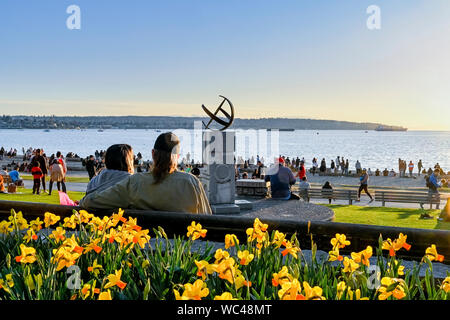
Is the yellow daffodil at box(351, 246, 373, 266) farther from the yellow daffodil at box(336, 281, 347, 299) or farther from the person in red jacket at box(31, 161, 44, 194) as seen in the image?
the person in red jacket at box(31, 161, 44, 194)

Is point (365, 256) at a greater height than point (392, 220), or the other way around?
point (365, 256)

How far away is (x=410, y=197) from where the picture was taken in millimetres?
20000

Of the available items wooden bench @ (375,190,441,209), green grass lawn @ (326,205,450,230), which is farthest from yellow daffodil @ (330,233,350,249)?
wooden bench @ (375,190,441,209)

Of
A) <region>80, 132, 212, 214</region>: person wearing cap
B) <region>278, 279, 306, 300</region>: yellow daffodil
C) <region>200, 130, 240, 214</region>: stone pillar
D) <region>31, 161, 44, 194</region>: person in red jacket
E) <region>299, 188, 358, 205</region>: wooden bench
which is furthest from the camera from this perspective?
<region>299, 188, 358, 205</region>: wooden bench

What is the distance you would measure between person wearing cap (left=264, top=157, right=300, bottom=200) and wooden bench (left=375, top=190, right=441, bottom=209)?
5.65 m

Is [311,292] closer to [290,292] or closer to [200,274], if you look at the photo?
[290,292]

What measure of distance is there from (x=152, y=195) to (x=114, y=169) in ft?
2.15

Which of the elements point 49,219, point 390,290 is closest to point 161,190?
point 49,219

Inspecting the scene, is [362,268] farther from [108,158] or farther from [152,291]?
[108,158]

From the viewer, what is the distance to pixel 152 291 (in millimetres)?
3137

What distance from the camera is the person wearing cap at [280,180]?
1624cm

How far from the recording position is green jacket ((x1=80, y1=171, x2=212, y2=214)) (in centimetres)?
534
